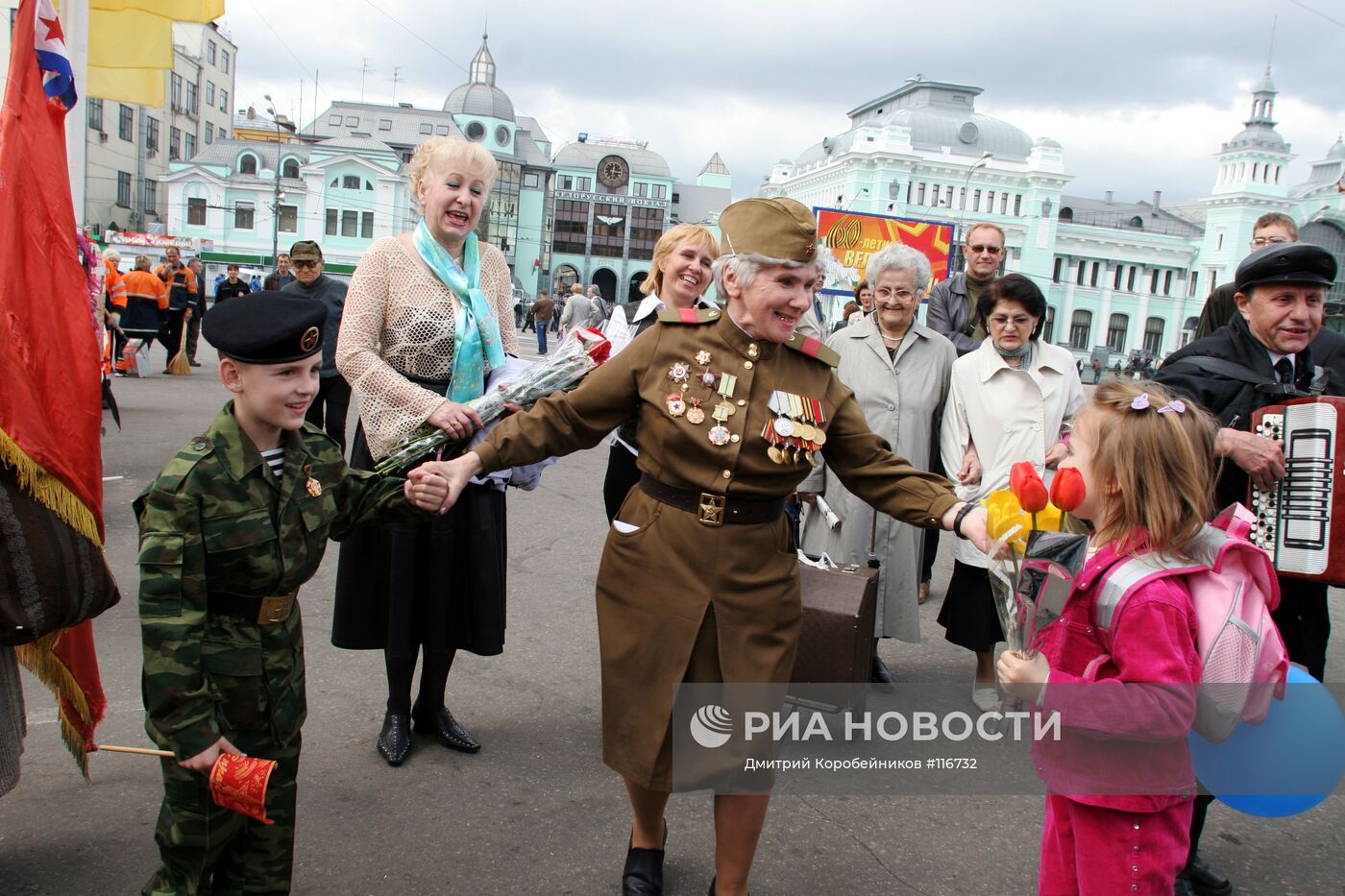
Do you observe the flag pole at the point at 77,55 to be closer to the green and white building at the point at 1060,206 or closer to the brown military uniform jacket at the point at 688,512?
the brown military uniform jacket at the point at 688,512

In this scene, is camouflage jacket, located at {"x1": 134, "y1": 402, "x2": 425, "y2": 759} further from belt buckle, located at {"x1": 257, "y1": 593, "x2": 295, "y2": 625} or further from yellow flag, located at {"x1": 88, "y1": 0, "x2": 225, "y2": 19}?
yellow flag, located at {"x1": 88, "y1": 0, "x2": 225, "y2": 19}

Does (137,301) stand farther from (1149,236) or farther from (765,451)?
(1149,236)

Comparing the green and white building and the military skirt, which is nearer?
the military skirt

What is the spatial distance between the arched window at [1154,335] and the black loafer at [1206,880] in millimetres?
86512

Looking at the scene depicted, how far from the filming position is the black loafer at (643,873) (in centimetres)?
287

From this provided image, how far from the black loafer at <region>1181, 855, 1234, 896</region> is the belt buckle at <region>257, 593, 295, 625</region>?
2976mm

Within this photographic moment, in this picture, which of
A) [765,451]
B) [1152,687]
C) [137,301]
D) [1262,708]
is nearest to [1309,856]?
[1262,708]

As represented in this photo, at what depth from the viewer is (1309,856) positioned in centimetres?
346

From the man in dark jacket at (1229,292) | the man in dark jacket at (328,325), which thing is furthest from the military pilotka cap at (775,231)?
the man in dark jacket at (328,325)

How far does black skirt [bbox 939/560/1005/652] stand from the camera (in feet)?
15.1

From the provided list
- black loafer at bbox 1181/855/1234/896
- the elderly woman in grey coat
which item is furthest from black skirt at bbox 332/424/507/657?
black loafer at bbox 1181/855/1234/896

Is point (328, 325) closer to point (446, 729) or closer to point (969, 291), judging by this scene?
point (446, 729)

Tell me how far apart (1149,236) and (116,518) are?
88.7 meters

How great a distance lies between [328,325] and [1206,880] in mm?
6621
